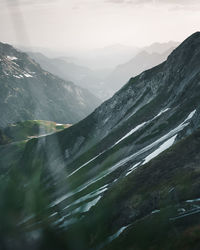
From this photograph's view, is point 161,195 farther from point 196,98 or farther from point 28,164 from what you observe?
point 28,164

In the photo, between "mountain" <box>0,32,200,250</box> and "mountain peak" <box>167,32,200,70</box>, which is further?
"mountain peak" <box>167,32,200,70</box>

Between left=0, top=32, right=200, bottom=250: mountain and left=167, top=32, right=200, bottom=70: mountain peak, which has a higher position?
left=167, top=32, right=200, bottom=70: mountain peak

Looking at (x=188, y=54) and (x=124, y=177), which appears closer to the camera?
(x=124, y=177)

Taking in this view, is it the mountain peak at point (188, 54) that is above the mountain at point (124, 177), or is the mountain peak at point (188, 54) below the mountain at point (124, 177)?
above

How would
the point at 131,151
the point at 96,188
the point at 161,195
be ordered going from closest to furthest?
the point at 161,195, the point at 96,188, the point at 131,151

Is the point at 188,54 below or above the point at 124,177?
above

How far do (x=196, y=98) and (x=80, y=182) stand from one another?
1654 inches

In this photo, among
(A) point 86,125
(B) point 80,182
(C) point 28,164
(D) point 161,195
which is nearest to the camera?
(D) point 161,195

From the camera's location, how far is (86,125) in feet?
474

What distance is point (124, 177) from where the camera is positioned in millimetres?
64062

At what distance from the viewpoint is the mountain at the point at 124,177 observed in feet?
135

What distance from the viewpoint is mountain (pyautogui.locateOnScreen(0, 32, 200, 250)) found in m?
41.1

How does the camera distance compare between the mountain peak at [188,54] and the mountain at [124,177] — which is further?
the mountain peak at [188,54]

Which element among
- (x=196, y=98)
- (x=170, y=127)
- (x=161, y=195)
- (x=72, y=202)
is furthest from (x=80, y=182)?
(x=161, y=195)
